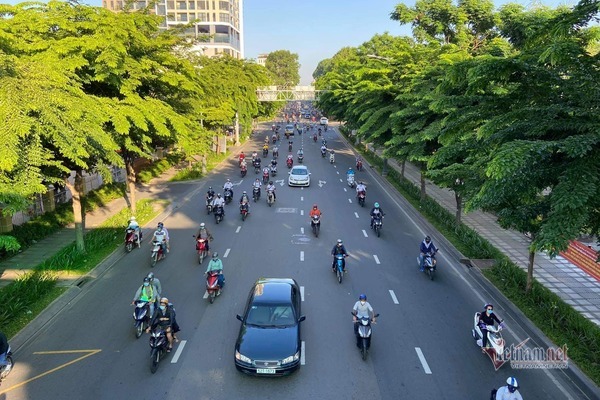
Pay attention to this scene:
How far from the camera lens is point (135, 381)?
941 centimetres

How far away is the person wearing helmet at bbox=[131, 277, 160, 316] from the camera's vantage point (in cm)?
1146

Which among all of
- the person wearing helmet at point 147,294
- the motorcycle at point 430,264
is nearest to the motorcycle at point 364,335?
the person wearing helmet at point 147,294

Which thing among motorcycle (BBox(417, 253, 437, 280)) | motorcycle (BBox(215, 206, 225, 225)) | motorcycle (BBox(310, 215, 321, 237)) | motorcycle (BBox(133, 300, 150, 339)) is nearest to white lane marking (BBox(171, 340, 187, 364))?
motorcycle (BBox(133, 300, 150, 339))

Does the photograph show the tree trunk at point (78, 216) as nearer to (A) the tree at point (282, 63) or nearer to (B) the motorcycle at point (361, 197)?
(B) the motorcycle at point (361, 197)

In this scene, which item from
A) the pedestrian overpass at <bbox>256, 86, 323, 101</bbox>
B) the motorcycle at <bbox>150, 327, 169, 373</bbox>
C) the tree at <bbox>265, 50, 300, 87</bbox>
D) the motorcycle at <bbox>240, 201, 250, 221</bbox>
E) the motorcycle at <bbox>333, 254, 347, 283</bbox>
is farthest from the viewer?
the tree at <bbox>265, 50, 300, 87</bbox>

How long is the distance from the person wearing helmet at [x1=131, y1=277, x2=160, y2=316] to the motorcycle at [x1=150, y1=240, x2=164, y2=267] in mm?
4818

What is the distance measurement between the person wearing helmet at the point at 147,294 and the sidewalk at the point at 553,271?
466 inches

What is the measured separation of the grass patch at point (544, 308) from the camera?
1007cm

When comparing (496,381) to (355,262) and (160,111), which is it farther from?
(160,111)

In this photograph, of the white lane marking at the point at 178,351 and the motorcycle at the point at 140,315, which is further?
the motorcycle at the point at 140,315

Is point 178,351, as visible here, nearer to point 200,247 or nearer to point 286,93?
point 200,247

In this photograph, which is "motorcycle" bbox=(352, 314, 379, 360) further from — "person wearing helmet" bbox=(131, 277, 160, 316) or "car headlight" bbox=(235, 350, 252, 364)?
"person wearing helmet" bbox=(131, 277, 160, 316)

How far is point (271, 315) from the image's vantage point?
34.8 feet

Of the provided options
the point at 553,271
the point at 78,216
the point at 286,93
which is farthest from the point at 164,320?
the point at 286,93
